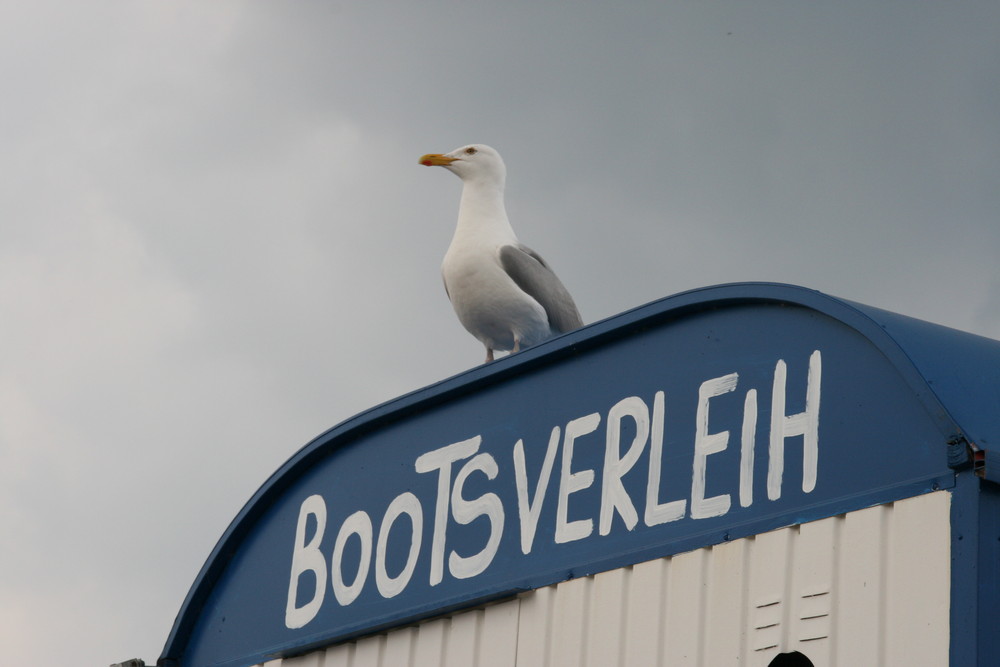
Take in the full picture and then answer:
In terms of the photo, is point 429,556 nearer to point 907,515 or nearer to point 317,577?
point 317,577

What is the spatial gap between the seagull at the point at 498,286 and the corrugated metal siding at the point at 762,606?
3.17m

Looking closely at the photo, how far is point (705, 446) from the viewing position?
543cm

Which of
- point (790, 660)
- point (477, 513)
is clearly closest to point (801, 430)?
point (790, 660)

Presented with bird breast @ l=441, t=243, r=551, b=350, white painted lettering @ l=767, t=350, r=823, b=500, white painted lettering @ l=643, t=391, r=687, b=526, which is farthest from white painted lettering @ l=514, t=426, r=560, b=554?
bird breast @ l=441, t=243, r=551, b=350

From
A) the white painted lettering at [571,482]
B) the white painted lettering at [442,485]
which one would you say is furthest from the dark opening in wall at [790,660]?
the white painted lettering at [442,485]

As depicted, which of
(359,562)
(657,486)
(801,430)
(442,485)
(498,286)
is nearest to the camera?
(801,430)

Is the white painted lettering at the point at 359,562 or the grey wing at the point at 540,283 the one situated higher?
the grey wing at the point at 540,283

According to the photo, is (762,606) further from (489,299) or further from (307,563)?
(489,299)

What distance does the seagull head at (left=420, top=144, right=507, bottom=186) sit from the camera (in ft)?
A: 32.5

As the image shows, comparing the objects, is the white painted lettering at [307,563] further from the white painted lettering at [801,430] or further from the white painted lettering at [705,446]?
the white painted lettering at [801,430]

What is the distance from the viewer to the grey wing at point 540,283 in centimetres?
908

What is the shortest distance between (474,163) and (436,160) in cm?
29

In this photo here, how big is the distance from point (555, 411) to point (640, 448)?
0.58 meters

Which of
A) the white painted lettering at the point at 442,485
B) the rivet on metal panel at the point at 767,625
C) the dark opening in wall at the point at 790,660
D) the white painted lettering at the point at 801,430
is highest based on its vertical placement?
the white painted lettering at the point at 442,485
